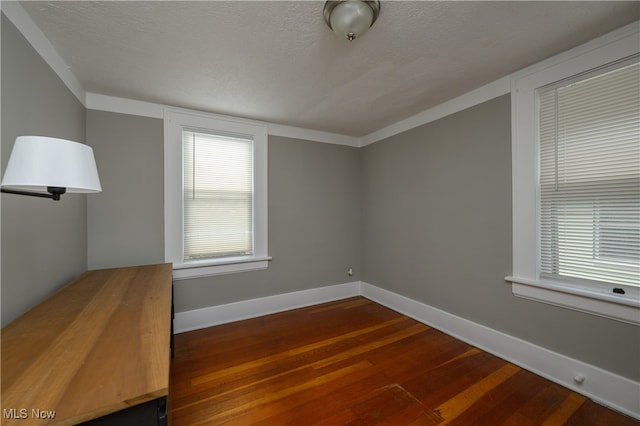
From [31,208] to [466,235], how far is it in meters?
3.35

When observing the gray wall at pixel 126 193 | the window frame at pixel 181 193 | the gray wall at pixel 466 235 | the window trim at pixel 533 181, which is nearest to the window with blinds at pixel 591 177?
the window trim at pixel 533 181

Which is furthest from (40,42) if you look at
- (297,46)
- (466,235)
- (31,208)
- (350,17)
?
(466,235)

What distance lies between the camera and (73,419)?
0.67 m

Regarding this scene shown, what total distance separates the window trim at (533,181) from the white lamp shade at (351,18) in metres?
1.53

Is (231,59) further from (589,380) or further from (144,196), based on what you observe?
(589,380)

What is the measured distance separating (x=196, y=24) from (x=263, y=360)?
2.58 m

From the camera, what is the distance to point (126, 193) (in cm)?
253

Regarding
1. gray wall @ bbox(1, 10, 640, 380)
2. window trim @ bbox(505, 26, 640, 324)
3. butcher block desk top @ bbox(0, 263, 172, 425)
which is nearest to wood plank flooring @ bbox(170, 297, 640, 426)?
gray wall @ bbox(1, 10, 640, 380)

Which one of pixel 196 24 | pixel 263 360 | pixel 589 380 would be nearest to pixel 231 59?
pixel 196 24

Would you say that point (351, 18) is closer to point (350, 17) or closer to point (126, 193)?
point (350, 17)

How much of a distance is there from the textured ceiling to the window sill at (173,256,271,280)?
5.79ft

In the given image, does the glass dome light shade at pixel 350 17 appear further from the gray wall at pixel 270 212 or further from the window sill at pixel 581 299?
the window sill at pixel 581 299

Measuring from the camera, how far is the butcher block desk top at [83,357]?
715 mm

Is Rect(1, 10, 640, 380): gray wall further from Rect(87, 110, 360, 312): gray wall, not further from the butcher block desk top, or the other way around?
the butcher block desk top
